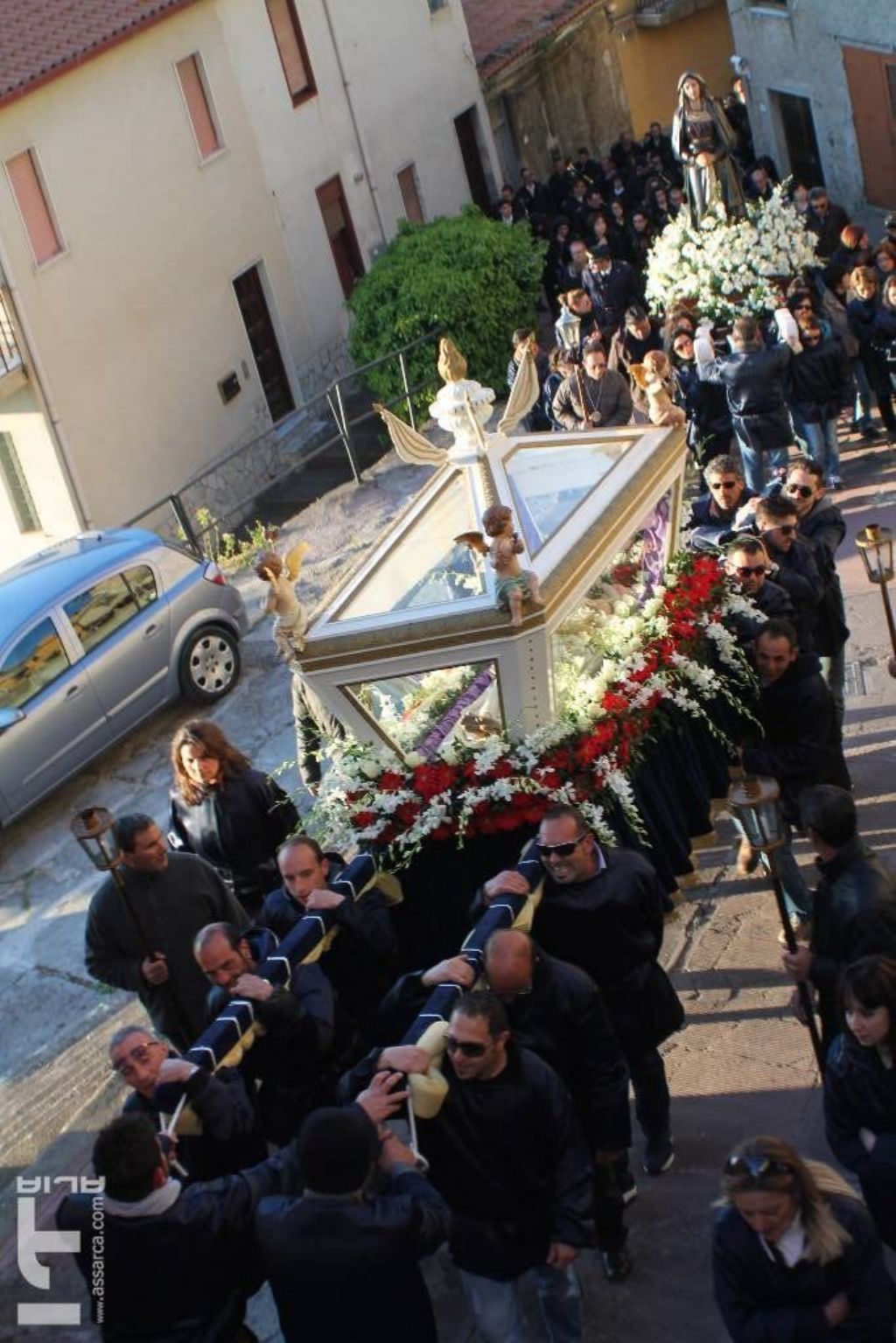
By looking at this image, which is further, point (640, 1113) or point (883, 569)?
point (883, 569)

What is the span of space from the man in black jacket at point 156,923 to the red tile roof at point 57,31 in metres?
15.0

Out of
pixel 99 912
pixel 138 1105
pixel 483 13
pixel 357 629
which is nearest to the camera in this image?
pixel 138 1105

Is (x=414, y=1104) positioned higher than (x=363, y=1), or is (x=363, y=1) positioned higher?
(x=363, y=1)

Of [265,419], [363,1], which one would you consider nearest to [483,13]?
[363,1]

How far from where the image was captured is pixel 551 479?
960 centimetres

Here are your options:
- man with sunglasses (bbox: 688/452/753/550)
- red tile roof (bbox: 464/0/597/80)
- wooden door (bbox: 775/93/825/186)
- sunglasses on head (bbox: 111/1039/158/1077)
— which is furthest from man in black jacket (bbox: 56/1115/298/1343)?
red tile roof (bbox: 464/0/597/80)

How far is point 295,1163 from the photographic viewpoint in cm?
565

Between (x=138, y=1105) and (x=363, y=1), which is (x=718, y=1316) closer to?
(x=138, y=1105)

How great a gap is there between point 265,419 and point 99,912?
692 inches

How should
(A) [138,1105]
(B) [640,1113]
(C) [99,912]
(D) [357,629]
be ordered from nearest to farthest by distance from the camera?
(A) [138,1105], (B) [640,1113], (C) [99,912], (D) [357,629]

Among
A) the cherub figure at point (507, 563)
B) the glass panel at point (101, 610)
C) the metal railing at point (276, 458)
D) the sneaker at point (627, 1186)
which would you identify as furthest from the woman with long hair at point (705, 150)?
the sneaker at point (627, 1186)

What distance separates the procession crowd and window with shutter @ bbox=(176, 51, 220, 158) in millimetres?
15752

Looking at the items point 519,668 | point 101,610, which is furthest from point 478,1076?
point 101,610

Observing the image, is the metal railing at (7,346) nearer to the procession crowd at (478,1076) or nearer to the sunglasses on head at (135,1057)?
the procession crowd at (478,1076)
